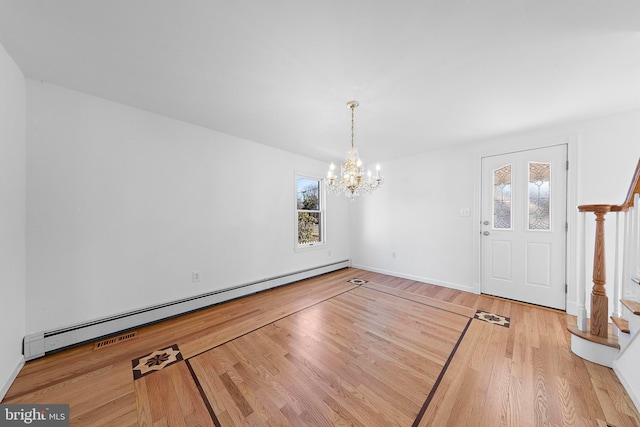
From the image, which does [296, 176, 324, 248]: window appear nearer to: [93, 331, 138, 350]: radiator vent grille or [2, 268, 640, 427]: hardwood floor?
[2, 268, 640, 427]: hardwood floor

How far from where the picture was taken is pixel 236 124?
113 inches

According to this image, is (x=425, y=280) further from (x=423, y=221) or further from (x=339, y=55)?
(x=339, y=55)

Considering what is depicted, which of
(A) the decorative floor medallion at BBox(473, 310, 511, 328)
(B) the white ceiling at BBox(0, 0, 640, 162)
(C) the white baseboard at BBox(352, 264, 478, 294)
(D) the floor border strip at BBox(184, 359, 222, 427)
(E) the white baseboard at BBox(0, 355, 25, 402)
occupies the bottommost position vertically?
(A) the decorative floor medallion at BBox(473, 310, 511, 328)

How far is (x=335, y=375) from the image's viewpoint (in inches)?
66.9

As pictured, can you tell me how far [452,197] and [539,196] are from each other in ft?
3.44

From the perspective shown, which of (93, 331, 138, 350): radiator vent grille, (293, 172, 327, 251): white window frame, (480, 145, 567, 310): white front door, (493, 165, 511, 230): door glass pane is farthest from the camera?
(293, 172, 327, 251): white window frame

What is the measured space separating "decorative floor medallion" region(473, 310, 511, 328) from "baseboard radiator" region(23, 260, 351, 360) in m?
3.01

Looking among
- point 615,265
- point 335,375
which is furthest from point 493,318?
point 335,375

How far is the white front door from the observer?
9.34ft

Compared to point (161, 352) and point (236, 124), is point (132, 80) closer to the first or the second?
point (236, 124)

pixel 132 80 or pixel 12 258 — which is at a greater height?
pixel 132 80

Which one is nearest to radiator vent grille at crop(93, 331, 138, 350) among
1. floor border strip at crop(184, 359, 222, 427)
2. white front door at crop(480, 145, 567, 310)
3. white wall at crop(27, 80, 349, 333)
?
white wall at crop(27, 80, 349, 333)

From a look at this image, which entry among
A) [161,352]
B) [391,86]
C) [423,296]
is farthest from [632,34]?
[161,352]

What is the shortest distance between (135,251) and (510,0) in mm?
3727
